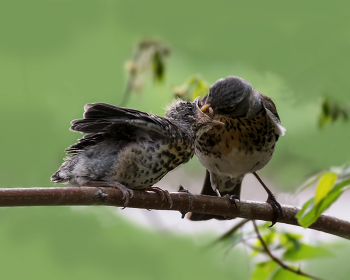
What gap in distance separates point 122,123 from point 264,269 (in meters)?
0.96

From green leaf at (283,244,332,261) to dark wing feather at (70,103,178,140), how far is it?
31.5 inches

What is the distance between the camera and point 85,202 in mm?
1597

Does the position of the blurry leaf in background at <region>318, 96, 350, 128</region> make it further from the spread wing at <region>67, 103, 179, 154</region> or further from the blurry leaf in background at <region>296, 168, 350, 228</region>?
the blurry leaf in background at <region>296, 168, 350, 228</region>

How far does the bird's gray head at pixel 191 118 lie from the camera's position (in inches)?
84.1

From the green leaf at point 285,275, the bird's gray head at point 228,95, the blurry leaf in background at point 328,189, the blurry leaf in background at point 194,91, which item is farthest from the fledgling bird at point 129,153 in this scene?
the blurry leaf in background at point 328,189

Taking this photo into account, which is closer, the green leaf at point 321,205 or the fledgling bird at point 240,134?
the green leaf at point 321,205

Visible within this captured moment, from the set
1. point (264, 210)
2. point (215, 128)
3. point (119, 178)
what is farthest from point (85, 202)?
point (215, 128)

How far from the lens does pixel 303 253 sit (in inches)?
84.2

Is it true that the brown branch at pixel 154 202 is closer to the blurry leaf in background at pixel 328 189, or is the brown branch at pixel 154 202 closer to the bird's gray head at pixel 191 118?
the bird's gray head at pixel 191 118

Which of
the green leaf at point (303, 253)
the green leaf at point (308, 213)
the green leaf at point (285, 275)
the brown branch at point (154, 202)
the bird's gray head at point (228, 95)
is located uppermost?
the bird's gray head at point (228, 95)

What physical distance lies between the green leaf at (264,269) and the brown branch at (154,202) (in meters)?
0.21

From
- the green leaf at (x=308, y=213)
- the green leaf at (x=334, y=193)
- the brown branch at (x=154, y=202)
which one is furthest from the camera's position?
the brown branch at (x=154, y=202)

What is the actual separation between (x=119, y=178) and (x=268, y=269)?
32.4 inches

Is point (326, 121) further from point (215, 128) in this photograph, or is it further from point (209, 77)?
point (209, 77)
